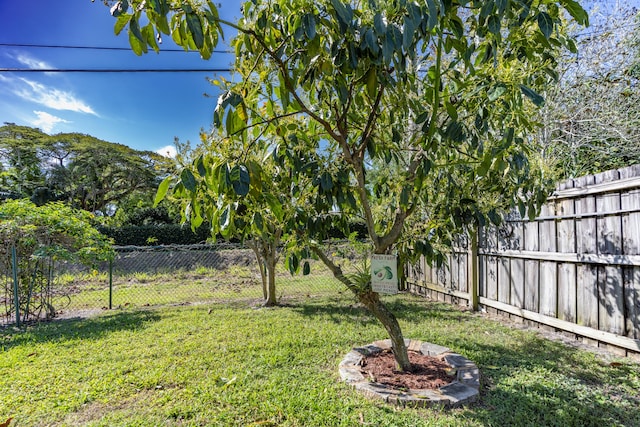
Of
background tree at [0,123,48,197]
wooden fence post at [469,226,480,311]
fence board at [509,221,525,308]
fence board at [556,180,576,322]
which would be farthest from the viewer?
background tree at [0,123,48,197]

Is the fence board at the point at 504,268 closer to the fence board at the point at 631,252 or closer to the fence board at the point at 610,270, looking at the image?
the fence board at the point at 610,270

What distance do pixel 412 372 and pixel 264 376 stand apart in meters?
1.24

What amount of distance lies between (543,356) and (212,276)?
754cm

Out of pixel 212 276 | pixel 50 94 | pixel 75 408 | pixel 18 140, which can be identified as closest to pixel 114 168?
pixel 18 140

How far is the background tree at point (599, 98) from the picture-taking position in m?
7.14

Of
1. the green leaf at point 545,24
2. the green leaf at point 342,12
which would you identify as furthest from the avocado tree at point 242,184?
the green leaf at point 545,24

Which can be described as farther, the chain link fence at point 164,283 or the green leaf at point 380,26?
the chain link fence at point 164,283

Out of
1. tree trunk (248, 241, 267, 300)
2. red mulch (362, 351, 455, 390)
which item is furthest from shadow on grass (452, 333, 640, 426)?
tree trunk (248, 241, 267, 300)

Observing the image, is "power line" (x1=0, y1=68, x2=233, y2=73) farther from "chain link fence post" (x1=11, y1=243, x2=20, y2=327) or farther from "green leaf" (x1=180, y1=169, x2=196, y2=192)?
"green leaf" (x1=180, y1=169, x2=196, y2=192)

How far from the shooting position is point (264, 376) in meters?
3.05

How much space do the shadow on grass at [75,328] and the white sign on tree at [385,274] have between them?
3.66m

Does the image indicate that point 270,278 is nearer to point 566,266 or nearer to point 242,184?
point 566,266

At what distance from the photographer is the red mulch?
2.80 metres

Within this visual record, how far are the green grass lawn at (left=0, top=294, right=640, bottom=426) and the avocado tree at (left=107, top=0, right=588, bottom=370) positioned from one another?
2.57 feet
